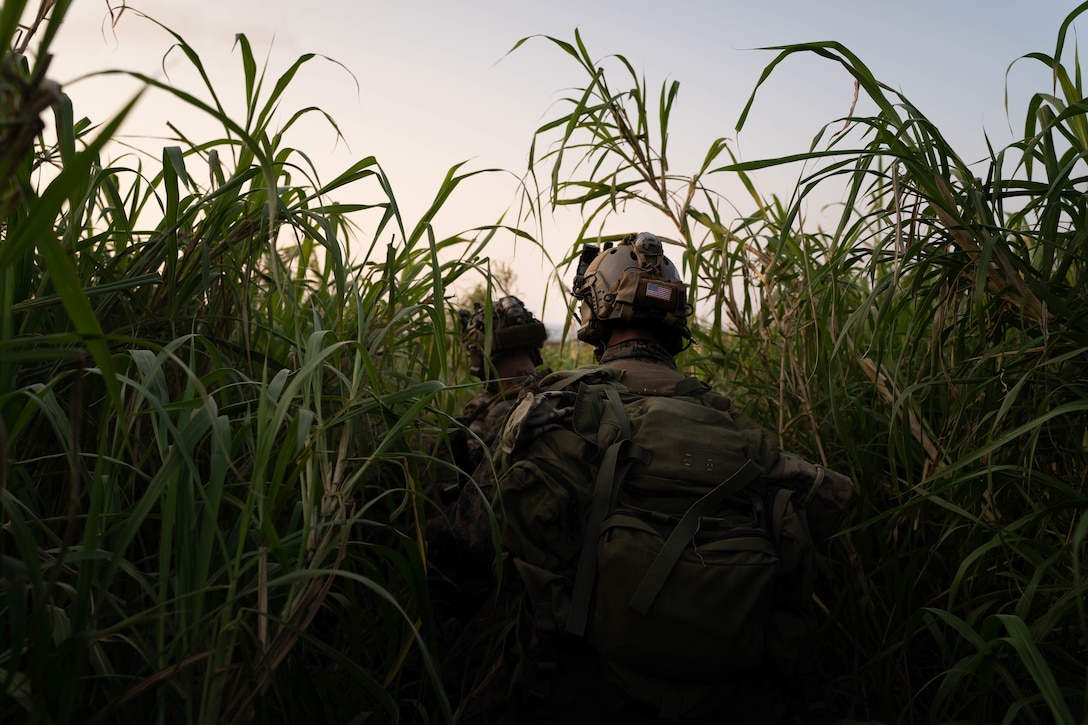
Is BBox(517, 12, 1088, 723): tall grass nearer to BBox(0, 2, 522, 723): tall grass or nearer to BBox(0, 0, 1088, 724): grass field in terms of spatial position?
BBox(0, 0, 1088, 724): grass field

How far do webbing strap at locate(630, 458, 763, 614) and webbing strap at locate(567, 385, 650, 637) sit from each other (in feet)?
0.48

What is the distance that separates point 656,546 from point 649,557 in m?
0.03

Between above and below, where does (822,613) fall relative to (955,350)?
below

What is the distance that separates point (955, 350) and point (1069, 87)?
664mm

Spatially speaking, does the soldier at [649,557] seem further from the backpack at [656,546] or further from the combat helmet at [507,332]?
the combat helmet at [507,332]

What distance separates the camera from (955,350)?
1911 millimetres

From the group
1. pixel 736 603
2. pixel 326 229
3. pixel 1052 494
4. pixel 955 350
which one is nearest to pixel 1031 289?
pixel 955 350

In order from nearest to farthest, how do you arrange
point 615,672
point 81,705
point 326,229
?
point 81,705 → point 326,229 → point 615,672

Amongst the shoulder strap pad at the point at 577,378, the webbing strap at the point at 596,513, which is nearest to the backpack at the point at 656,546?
the webbing strap at the point at 596,513

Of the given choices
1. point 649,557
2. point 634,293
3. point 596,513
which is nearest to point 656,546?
point 649,557

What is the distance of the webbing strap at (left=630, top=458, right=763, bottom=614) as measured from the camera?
1700 mm

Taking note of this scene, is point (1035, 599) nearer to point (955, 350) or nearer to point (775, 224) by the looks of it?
point (955, 350)

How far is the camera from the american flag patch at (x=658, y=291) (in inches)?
95.4

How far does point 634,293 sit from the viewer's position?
2428 mm
